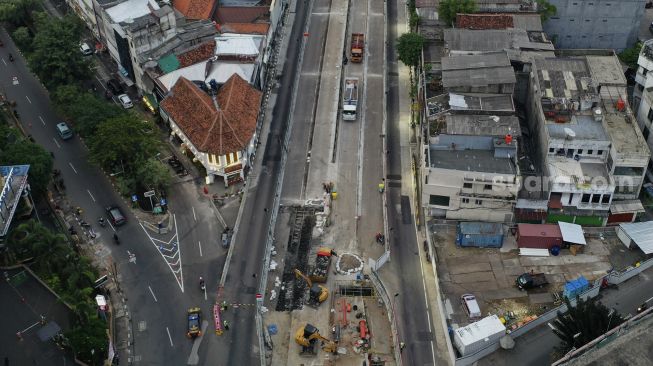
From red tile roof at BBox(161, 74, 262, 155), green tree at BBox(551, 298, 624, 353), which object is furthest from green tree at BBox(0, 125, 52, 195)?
green tree at BBox(551, 298, 624, 353)

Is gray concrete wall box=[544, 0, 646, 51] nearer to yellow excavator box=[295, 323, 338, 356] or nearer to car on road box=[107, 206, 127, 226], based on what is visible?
yellow excavator box=[295, 323, 338, 356]

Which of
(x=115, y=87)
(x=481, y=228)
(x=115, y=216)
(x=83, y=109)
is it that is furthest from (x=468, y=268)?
(x=115, y=87)

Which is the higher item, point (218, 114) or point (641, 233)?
point (218, 114)

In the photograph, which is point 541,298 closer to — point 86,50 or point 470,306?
point 470,306

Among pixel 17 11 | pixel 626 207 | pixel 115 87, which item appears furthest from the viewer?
pixel 17 11

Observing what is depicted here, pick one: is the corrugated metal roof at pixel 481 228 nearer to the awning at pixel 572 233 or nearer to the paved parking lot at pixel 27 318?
the awning at pixel 572 233

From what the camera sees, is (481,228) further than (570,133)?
No

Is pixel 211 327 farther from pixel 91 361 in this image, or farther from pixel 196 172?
pixel 196 172

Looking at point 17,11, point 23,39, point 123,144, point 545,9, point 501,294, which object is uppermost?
point 17,11
